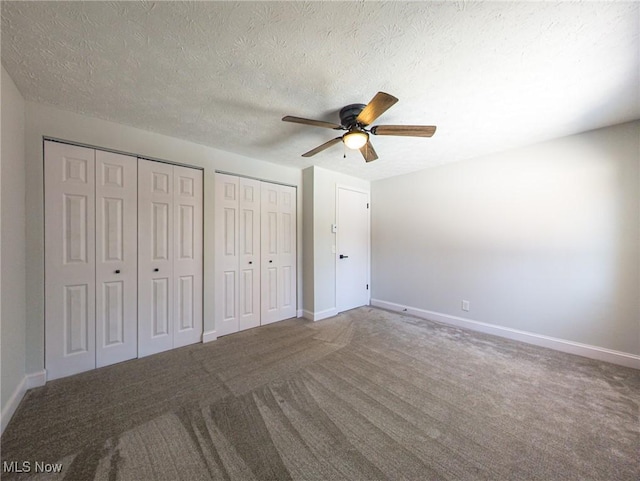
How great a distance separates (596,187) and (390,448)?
3222mm

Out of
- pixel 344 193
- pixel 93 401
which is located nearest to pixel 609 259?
pixel 344 193

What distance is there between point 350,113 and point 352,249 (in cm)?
257

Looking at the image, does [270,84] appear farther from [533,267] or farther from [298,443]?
[533,267]

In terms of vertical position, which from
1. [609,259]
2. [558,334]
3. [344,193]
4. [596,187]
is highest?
[344,193]

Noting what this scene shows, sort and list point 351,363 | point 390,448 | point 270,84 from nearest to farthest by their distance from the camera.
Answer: point 390,448 < point 270,84 < point 351,363

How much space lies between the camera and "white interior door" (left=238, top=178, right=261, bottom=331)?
3.22 meters

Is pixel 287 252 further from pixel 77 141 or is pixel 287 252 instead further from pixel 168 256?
pixel 77 141

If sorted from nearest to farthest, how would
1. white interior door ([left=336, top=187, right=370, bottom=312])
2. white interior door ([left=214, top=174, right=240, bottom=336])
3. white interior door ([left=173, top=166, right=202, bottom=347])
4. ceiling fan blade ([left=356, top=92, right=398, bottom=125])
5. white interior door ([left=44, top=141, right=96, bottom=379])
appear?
ceiling fan blade ([left=356, top=92, right=398, bottom=125]) < white interior door ([left=44, top=141, right=96, bottom=379]) < white interior door ([left=173, top=166, right=202, bottom=347]) < white interior door ([left=214, top=174, right=240, bottom=336]) < white interior door ([left=336, top=187, right=370, bottom=312])

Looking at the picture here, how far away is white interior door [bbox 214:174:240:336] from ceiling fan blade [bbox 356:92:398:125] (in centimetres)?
195

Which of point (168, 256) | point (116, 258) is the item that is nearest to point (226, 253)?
point (168, 256)

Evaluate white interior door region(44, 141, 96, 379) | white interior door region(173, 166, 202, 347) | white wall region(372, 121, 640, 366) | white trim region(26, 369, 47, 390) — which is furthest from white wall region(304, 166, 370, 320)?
white trim region(26, 369, 47, 390)

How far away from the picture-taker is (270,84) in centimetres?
176

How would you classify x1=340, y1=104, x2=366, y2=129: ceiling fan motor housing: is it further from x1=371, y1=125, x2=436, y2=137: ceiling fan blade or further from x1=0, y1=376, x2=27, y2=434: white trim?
x1=0, y1=376, x2=27, y2=434: white trim

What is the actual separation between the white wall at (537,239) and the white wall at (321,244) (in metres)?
1.23
